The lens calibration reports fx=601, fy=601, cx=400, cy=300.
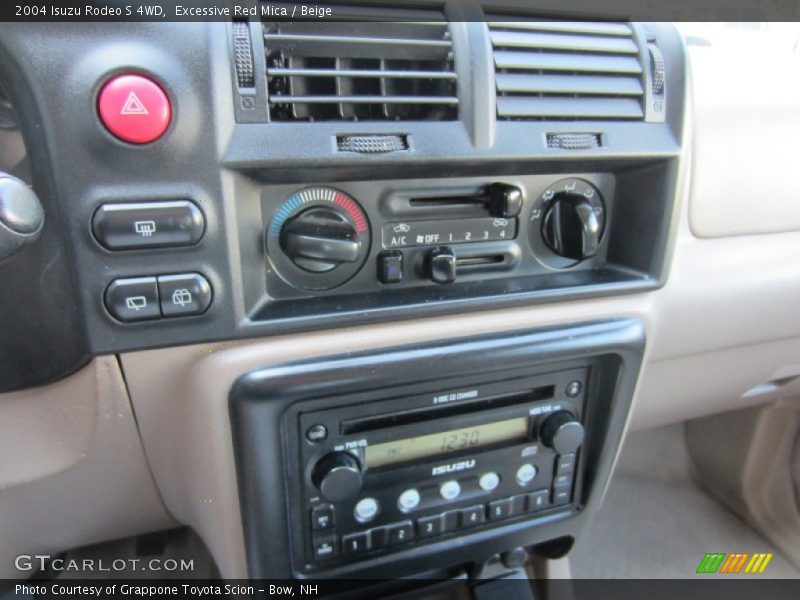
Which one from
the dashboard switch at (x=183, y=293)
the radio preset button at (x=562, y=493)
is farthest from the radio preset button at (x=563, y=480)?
the dashboard switch at (x=183, y=293)

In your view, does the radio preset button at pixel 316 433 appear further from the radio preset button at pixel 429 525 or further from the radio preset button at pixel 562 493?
the radio preset button at pixel 562 493

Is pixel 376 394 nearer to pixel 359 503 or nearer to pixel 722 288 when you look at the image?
pixel 359 503

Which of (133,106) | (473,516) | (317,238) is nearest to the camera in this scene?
(133,106)

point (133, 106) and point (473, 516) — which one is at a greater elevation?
point (133, 106)

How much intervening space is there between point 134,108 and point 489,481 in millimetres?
637

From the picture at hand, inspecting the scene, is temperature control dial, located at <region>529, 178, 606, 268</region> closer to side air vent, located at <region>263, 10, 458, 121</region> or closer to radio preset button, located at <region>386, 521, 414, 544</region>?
side air vent, located at <region>263, 10, 458, 121</region>

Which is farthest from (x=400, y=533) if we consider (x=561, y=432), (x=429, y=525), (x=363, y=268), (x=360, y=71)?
(x=360, y=71)

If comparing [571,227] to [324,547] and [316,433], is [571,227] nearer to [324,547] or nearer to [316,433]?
[316,433]

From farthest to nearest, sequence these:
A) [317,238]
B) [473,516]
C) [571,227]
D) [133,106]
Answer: [473,516] < [571,227] < [317,238] < [133,106]

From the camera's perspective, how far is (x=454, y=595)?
3.38ft

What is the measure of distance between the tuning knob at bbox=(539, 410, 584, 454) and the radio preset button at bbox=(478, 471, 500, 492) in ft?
0.28

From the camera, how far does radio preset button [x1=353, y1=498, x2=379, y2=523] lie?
785 millimetres

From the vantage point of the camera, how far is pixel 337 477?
71 centimetres

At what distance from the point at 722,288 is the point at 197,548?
0.99 m
